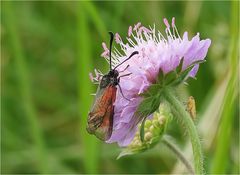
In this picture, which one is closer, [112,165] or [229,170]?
[229,170]

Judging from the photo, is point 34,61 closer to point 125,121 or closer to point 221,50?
point 221,50

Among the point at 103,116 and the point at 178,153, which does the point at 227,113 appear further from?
the point at 103,116

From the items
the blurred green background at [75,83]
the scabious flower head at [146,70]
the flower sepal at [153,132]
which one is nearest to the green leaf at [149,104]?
the scabious flower head at [146,70]

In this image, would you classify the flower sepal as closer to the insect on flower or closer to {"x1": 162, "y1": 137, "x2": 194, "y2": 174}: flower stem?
{"x1": 162, "y1": 137, "x2": 194, "y2": 174}: flower stem

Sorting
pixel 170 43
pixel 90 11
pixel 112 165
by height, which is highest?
pixel 90 11

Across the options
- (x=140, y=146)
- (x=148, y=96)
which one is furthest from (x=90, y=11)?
(x=148, y=96)
